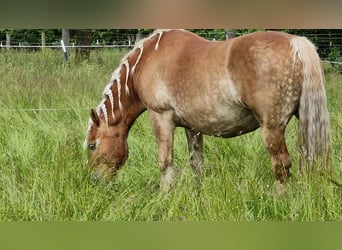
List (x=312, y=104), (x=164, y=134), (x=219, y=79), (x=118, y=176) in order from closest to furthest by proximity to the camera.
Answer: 1. (x=312, y=104)
2. (x=219, y=79)
3. (x=118, y=176)
4. (x=164, y=134)

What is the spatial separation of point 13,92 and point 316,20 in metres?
1.49

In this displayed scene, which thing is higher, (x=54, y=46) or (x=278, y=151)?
(x=54, y=46)

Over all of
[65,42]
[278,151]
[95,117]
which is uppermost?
[65,42]

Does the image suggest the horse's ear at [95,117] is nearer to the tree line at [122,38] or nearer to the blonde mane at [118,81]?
the blonde mane at [118,81]

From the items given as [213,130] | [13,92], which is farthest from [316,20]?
[13,92]

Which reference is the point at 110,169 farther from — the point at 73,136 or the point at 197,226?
the point at 197,226

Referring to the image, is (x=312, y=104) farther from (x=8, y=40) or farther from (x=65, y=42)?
(x=8, y=40)

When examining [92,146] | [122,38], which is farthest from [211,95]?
[92,146]

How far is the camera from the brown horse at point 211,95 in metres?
1.46

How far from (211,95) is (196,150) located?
0.86 ft

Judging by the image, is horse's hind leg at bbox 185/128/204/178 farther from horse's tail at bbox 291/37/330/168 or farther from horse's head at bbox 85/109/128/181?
horse's tail at bbox 291/37/330/168

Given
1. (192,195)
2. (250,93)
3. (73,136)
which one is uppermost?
(250,93)

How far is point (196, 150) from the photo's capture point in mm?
1773

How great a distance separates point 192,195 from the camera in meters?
1.42
